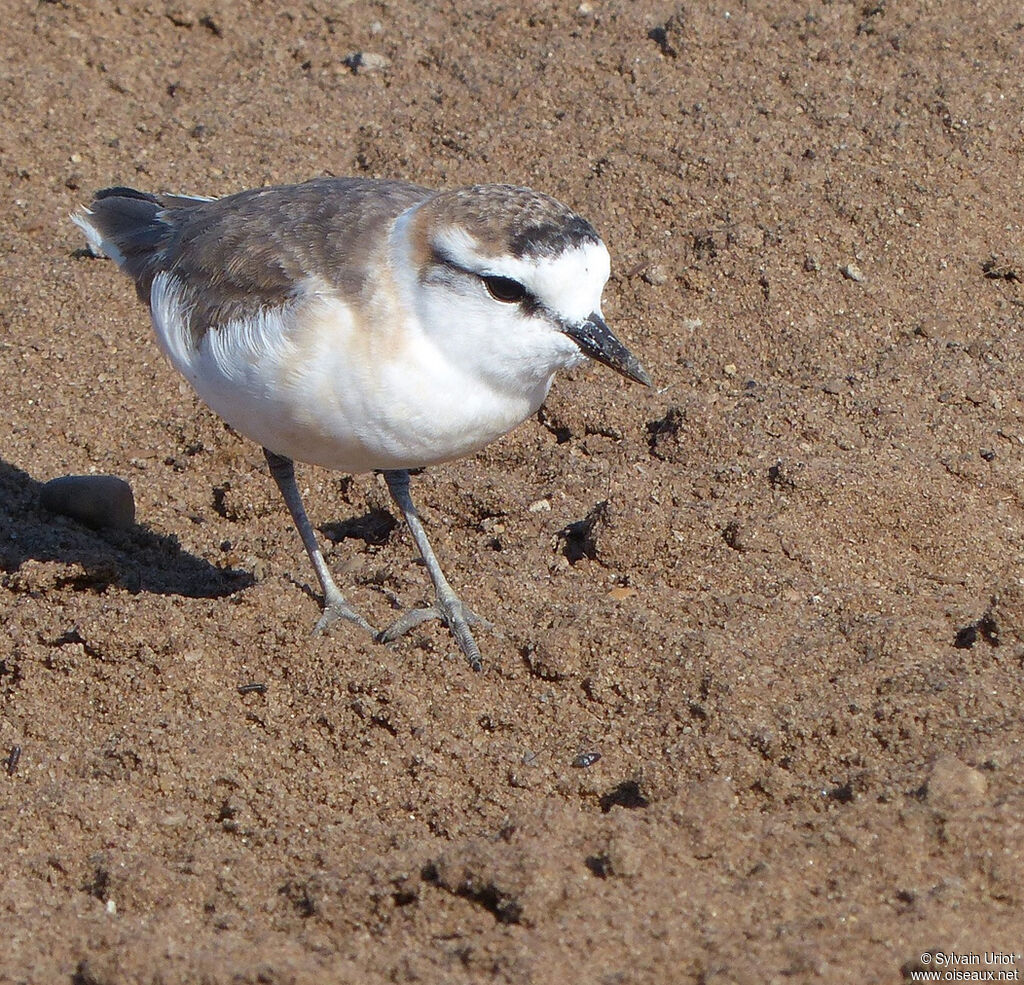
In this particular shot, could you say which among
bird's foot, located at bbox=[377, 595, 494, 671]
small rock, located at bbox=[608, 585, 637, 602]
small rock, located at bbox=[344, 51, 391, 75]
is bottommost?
bird's foot, located at bbox=[377, 595, 494, 671]

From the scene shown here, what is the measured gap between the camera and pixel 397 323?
4914 mm

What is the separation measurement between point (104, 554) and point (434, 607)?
178cm

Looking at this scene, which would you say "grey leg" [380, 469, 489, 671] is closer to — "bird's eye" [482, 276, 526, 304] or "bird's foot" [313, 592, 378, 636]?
"bird's foot" [313, 592, 378, 636]

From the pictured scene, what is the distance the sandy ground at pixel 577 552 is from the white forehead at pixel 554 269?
128cm

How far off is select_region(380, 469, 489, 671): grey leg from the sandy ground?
4.1 inches

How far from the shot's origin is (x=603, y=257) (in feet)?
15.9

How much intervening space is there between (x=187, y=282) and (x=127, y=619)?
1441 mm

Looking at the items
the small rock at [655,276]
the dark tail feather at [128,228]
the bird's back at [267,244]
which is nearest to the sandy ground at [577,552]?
the small rock at [655,276]

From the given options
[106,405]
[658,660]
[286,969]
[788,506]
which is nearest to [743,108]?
[788,506]

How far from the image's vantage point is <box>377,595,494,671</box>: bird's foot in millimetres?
5395

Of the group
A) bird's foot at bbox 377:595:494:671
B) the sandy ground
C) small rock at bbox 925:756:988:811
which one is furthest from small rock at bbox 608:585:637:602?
small rock at bbox 925:756:988:811

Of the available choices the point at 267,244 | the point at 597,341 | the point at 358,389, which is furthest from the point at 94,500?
the point at 597,341

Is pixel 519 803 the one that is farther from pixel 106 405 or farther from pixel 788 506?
pixel 106 405

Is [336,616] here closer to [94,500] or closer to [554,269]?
[94,500]
